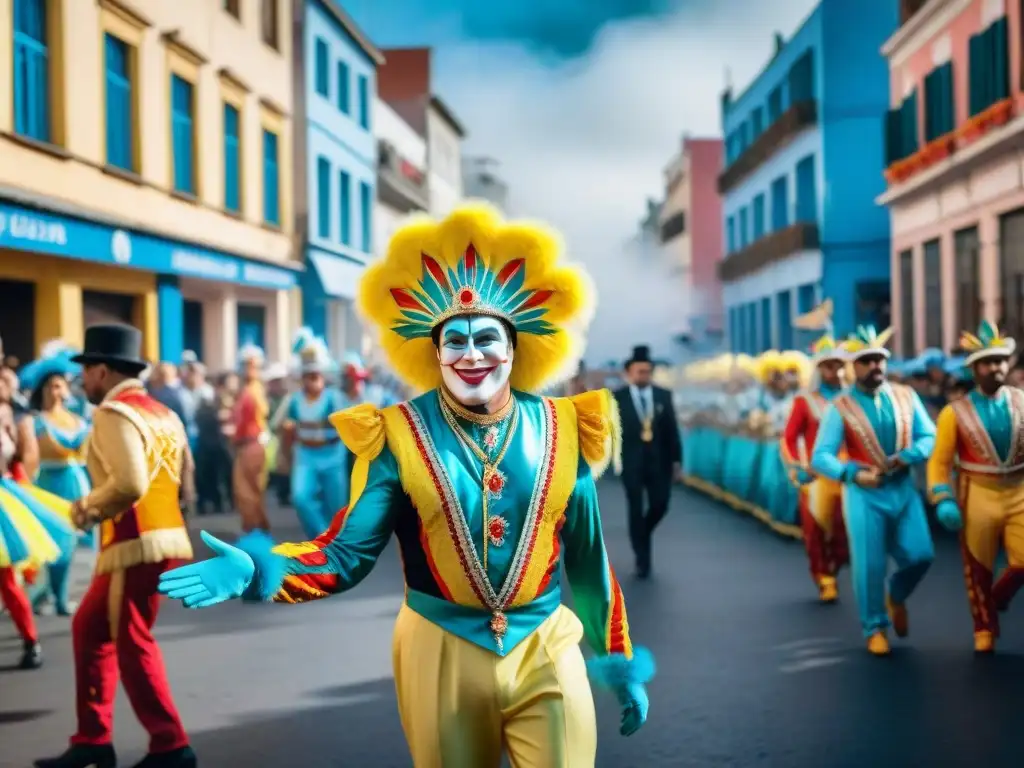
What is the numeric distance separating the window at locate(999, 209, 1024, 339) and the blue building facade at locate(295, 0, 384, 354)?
12590 mm

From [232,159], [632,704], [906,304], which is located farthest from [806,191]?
[632,704]

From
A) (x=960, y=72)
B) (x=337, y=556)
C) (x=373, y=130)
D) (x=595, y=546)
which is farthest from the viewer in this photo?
(x=373, y=130)

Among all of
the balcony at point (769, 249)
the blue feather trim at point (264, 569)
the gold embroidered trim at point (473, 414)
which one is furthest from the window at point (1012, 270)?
the blue feather trim at point (264, 569)

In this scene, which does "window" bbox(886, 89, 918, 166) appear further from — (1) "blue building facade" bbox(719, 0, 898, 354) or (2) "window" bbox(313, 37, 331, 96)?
(2) "window" bbox(313, 37, 331, 96)

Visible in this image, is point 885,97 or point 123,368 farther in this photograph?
point 885,97

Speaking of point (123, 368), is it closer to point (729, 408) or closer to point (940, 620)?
point (940, 620)

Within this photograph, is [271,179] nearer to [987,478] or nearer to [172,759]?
[987,478]

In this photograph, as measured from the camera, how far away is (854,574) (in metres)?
8.42

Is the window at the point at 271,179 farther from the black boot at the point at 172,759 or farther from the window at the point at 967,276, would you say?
the black boot at the point at 172,759

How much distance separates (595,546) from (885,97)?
32.5 m

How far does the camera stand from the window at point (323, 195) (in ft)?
109

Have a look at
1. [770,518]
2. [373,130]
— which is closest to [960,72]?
[770,518]

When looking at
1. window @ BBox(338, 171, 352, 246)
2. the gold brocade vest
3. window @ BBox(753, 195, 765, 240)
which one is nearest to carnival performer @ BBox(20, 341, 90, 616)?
the gold brocade vest

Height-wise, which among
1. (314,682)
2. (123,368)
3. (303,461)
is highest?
(123,368)
